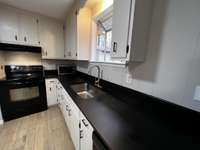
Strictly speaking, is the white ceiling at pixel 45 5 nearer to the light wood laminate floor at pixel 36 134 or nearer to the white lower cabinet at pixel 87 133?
the white lower cabinet at pixel 87 133

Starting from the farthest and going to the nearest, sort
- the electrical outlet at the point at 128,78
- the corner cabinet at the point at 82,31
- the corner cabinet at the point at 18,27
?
the corner cabinet at the point at 18,27
the corner cabinet at the point at 82,31
the electrical outlet at the point at 128,78

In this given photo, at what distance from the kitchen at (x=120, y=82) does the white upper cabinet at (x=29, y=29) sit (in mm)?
21

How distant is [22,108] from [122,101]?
237 centimetres

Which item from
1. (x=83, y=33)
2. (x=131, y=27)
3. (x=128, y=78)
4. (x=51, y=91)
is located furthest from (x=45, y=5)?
(x=128, y=78)

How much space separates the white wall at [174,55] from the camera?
2.17 feet

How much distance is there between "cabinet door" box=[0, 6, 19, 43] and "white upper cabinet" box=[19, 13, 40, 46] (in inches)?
3.7

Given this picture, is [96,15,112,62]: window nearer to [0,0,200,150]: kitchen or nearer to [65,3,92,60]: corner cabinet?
[0,0,200,150]: kitchen

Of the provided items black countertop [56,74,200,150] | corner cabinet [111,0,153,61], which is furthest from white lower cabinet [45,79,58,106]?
corner cabinet [111,0,153,61]

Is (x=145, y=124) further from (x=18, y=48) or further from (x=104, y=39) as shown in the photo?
(x=18, y=48)

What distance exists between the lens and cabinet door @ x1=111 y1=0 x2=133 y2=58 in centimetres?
81

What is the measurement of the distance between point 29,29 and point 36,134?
7.93ft

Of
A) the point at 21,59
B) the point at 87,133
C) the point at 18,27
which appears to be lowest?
the point at 87,133

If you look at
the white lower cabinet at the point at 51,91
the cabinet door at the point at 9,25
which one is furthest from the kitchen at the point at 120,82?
the white lower cabinet at the point at 51,91

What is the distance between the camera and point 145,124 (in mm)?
746
